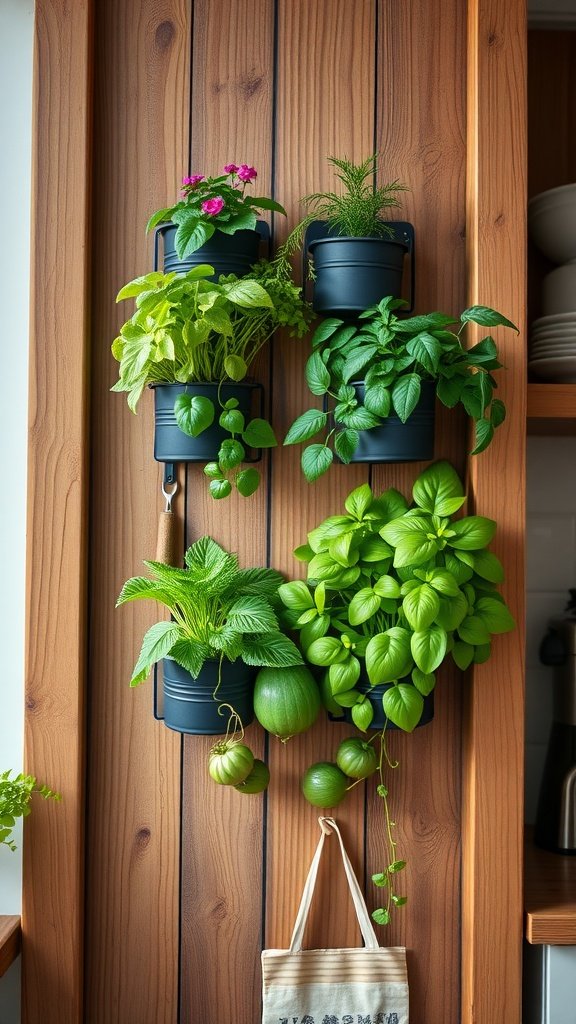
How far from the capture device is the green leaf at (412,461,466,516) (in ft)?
3.96

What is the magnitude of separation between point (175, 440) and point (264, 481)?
180 millimetres

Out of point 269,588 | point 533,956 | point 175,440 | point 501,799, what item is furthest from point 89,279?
point 533,956

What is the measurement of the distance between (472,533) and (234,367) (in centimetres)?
42

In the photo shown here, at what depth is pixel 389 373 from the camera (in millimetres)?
1163

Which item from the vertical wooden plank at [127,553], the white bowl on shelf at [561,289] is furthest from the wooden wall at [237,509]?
the white bowl on shelf at [561,289]

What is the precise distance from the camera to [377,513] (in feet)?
4.07

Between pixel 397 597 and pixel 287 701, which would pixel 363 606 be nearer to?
pixel 397 597

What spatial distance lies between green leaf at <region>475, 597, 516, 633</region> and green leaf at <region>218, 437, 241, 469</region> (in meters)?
0.41

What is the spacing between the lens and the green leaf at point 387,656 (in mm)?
1150

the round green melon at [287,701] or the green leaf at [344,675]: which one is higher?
the green leaf at [344,675]

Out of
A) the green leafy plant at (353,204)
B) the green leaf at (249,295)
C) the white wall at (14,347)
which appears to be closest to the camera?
the green leaf at (249,295)

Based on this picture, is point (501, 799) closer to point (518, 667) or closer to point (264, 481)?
point (518, 667)

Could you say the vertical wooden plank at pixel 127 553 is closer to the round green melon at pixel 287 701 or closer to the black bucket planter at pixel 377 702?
the round green melon at pixel 287 701

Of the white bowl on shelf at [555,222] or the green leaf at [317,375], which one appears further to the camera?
the white bowl on shelf at [555,222]
